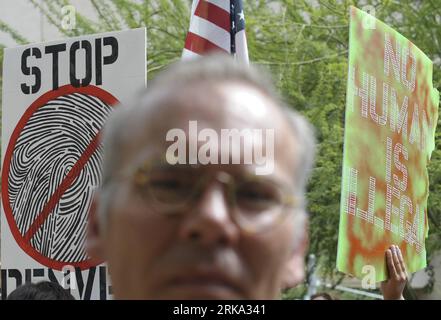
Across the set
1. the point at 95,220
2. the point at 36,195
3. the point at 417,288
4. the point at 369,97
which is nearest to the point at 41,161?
the point at 36,195

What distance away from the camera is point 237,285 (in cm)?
98

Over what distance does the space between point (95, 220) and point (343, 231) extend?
2391mm

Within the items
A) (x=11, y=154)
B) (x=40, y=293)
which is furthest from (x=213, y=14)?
(x=40, y=293)

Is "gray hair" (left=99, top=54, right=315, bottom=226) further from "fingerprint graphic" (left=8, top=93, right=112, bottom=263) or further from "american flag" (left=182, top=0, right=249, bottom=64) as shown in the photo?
"american flag" (left=182, top=0, right=249, bottom=64)

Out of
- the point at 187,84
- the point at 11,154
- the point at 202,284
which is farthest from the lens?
the point at 11,154

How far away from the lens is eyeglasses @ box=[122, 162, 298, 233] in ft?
3.25

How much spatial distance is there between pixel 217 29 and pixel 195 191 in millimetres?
3676

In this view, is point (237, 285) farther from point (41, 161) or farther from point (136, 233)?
point (41, 161)

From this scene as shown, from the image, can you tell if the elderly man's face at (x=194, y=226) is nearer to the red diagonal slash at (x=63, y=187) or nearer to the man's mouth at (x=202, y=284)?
the man's mouth at (x=202, y=284)

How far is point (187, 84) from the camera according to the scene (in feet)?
Result: 3.55

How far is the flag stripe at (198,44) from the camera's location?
4504 millimetres

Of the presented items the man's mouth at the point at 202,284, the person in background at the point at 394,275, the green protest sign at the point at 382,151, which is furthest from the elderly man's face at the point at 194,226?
the green protest sign at the point at 382,151

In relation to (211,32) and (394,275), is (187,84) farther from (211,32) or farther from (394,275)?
(211,32)

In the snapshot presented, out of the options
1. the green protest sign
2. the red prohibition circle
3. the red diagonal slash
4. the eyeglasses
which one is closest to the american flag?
the red prohibition circle
